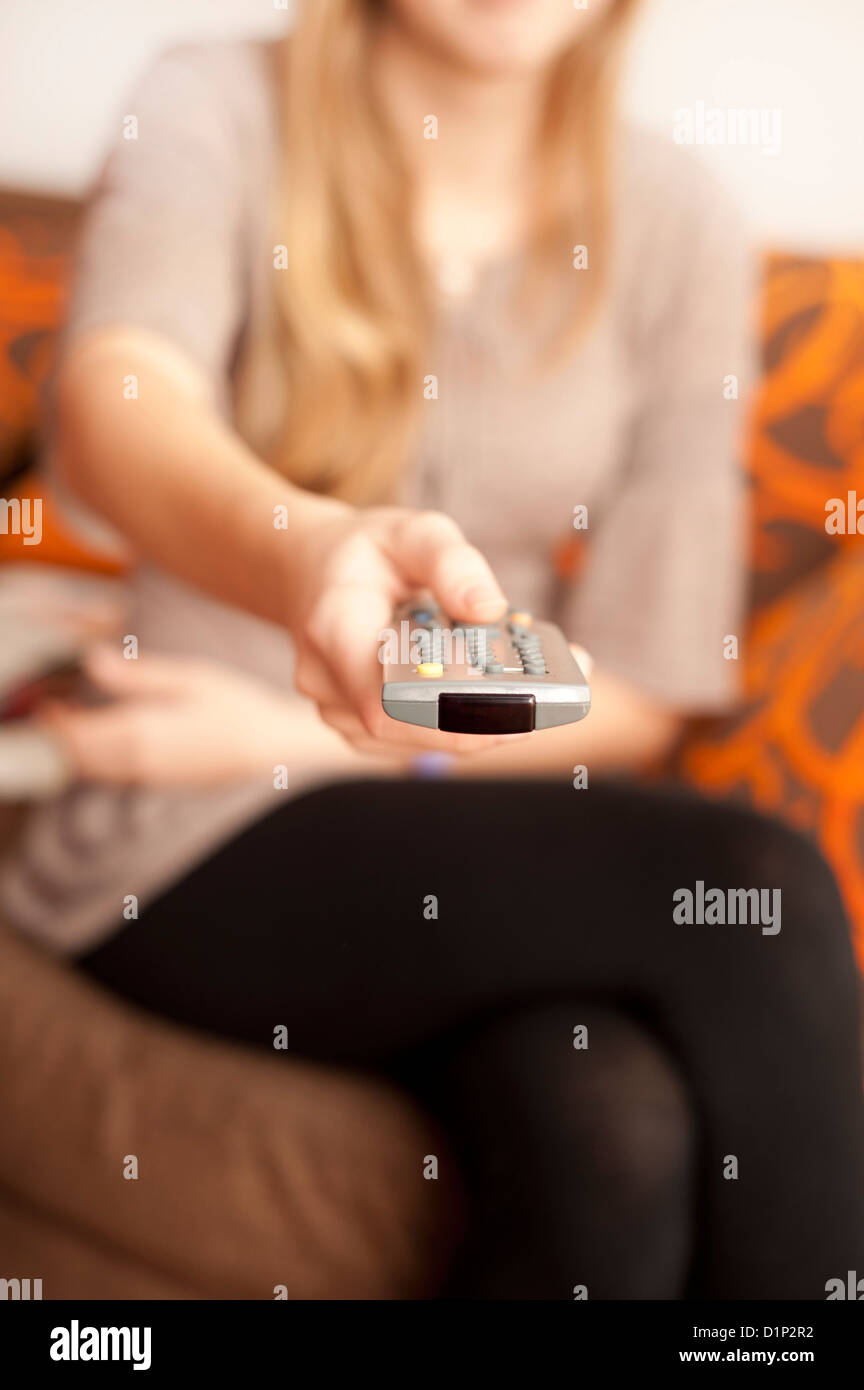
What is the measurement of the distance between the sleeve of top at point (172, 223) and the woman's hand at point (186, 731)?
14 centimetres

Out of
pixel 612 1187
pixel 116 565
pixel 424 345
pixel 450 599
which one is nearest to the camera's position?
pixel 450 599

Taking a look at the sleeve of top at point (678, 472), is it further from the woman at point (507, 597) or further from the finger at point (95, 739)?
the finger at point (95, 739)

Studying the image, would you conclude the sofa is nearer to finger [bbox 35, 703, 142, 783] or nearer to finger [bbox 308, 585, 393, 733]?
finger [bbox 35, 703, 142, 783]

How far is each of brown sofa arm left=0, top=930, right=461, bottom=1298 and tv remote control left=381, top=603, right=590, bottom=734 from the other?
0.75ft

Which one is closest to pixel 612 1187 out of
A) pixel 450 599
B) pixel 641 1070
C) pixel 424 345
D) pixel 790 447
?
pixel 641 1070

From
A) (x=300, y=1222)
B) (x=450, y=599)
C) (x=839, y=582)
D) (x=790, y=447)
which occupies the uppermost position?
(x=790, y=447)

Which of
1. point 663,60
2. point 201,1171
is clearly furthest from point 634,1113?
point 663,60

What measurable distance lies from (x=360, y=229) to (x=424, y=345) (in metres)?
0.05

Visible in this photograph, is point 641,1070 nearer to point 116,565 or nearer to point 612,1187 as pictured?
point 612,1187

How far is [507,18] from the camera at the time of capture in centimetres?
42

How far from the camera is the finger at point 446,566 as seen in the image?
214mm

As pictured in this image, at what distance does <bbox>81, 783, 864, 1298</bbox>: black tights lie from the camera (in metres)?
0.34

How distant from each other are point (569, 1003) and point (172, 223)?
31 centimetres

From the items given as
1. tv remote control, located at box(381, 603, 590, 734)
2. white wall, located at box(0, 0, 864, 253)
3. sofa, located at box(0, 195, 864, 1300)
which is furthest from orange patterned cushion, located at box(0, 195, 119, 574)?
tv remote control, located at box(381, 603, 590, 734)
